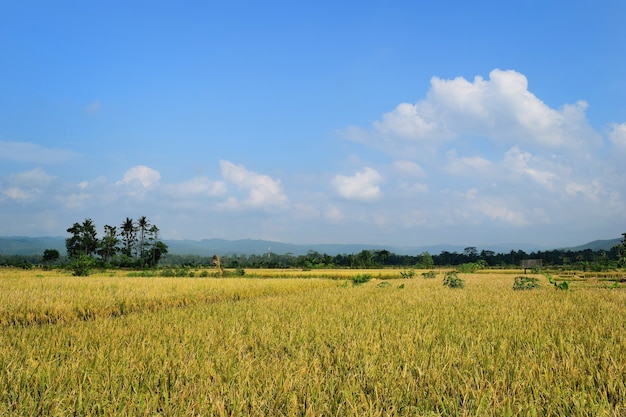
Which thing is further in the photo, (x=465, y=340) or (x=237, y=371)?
(x=465, y=340)

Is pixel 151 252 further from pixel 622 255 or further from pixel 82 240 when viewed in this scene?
pixel 622 255

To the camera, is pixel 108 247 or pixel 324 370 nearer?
pixel 324 370

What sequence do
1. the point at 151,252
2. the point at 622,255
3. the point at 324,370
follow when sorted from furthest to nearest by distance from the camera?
the point at 151,252 → the point at 622,255 → the point at 324,370

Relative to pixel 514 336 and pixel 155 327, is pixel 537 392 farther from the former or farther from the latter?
pixel 155 327

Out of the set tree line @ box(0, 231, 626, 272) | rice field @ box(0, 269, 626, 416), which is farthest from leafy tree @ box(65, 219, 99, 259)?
rice field @ box(0, 269, 626, 416)

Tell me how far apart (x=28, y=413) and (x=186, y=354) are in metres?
1.68

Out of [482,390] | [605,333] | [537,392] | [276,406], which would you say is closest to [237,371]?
[276,406]

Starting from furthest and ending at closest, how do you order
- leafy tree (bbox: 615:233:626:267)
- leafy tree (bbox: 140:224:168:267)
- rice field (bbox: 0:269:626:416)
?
leafy tree (bbox: 140:224:168:267) → leafy tree (bbox: 615:233:626:267) → rice field (bbox: 0:269:626:416)

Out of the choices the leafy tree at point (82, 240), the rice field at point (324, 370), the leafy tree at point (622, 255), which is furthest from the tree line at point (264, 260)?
the rice field at point (324, 370)

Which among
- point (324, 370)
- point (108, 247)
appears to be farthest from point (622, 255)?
point (108, 247)

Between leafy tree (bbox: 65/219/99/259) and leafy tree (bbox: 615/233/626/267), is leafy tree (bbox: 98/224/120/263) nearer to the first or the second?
leafy tree (bbox: 65/219/99/259)

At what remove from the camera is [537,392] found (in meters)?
3.13

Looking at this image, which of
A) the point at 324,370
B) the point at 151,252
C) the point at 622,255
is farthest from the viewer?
the point at 151,252

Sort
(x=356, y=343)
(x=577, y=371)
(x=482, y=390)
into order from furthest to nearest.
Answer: (x=356, y=343), (x=577, y=371), (x=482, y=390)
